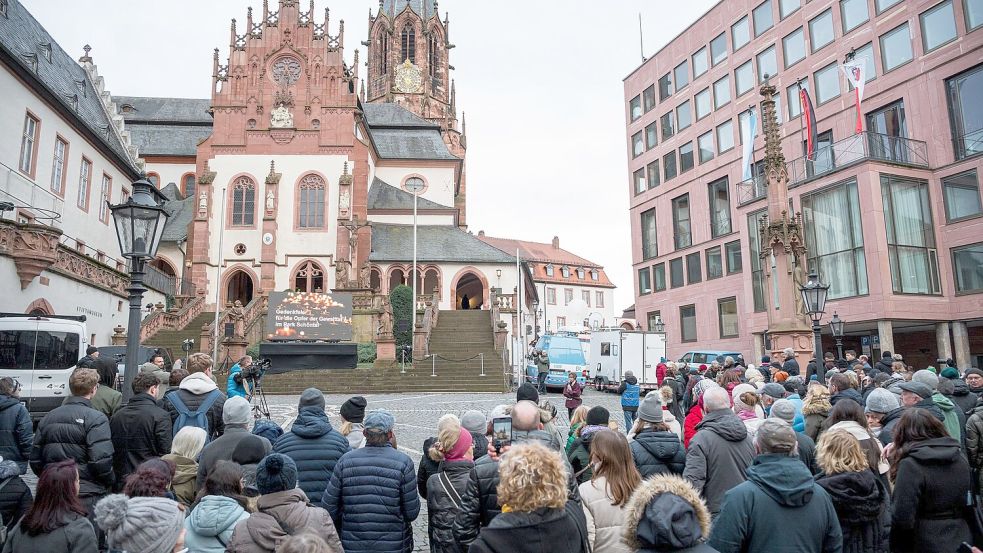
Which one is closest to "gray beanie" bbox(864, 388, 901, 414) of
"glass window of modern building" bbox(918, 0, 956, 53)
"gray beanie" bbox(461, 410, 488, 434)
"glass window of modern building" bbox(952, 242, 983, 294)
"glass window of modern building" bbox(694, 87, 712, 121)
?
"gray beanie" bbox(461, 410, 488, 434)

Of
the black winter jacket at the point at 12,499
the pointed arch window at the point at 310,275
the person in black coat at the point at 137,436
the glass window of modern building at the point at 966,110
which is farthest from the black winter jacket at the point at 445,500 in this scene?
the pointed arch window at the point at 310,275

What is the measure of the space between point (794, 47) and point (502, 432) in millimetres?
34007

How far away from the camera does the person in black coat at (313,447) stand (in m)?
5.15

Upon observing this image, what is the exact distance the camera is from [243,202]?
138 feet

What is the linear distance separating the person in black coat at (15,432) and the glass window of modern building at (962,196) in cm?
2884

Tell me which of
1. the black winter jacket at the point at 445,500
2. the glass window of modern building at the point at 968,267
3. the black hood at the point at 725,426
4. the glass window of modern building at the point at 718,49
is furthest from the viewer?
the glass window of modern building at the point at 718,49

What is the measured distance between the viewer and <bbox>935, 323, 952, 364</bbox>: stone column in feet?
81.8

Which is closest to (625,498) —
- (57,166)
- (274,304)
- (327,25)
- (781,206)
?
(781,206)

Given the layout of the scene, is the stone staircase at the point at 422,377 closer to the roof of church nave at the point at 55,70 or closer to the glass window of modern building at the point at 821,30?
the roof of church nave at the point at 55,70

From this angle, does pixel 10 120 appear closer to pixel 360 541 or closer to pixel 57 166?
pixel 57 166

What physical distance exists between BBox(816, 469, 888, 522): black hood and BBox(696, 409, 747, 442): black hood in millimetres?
1015

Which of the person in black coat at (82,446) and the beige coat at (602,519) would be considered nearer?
the beige coat at (602,519)

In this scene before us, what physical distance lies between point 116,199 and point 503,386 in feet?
71.5

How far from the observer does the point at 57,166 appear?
87.8ft
